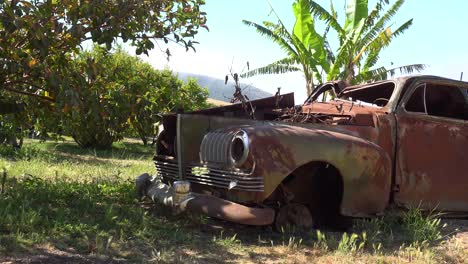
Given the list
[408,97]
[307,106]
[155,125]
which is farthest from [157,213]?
[408,97]

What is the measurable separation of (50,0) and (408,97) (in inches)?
148

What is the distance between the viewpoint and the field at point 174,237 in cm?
373

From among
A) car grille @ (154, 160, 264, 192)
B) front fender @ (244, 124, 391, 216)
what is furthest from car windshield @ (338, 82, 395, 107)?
car grille @ (154, 160, 264, 192)

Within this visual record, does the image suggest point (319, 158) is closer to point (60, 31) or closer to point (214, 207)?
point (214, 207)

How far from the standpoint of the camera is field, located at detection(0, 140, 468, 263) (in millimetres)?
3734

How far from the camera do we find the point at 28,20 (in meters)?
4.38

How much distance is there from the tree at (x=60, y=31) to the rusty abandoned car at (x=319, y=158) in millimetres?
1177

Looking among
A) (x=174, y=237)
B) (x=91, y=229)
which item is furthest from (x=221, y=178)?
(x=91, y=229)

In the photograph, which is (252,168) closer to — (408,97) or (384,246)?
(384,246)

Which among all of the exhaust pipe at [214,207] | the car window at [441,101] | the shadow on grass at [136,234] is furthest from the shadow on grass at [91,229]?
the car window at [441,101]

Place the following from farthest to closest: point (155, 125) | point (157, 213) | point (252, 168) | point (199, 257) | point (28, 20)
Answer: point (155, 125) < point (157, 213) < point (28, 20) < point (252, 168) < point (199, 257)

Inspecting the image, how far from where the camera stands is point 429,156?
17.3 feet

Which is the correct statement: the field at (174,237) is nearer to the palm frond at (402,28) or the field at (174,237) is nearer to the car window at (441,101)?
the car window at (441,101)

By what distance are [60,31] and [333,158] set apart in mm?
2968
